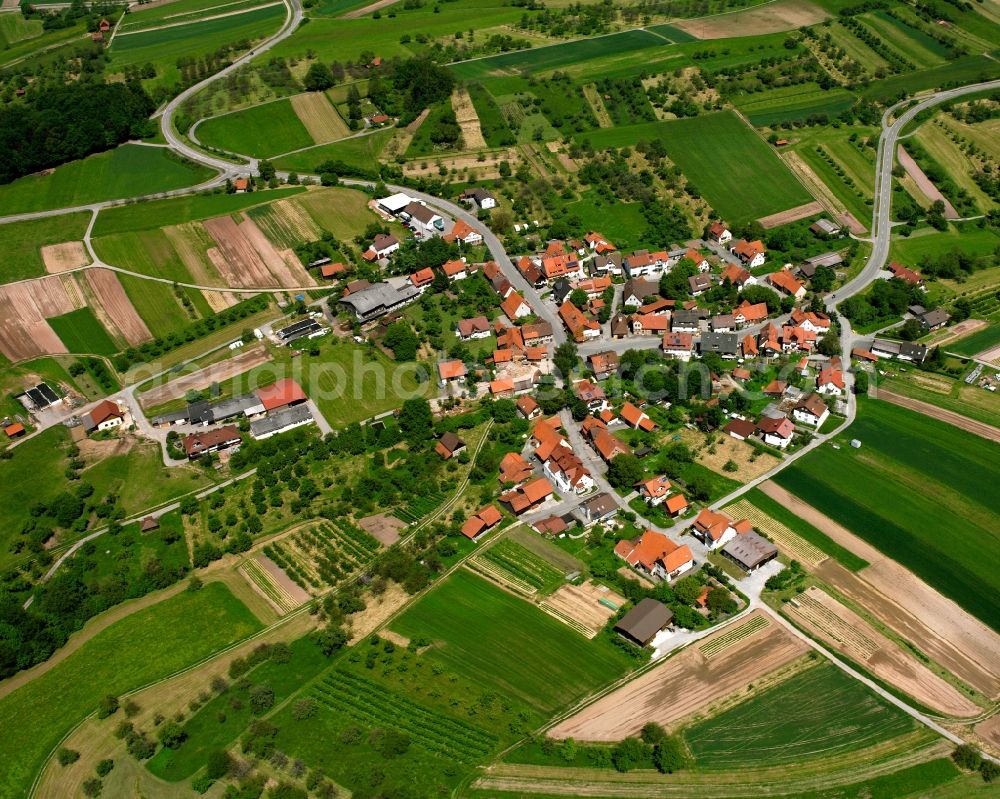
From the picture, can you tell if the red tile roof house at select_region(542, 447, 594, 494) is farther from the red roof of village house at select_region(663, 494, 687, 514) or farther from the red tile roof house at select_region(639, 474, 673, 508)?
the red roof of village house at select_region(663, 494, 687, 514)

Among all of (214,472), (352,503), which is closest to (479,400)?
(352,503)

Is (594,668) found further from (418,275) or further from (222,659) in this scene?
(418,275)

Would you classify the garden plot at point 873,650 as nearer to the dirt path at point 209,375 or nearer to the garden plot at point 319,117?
the dirt path at point 209,375

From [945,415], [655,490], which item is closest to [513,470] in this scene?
[655,490]

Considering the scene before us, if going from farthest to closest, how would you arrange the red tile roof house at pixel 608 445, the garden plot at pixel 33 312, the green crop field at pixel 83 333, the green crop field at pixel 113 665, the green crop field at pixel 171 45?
the green crop field at pixel 171 45 → the green crop field at pixel 83 333 → the garden plot at pixel 33 312 → the red tile roof house at pixel 608 445 → the green crop field at pixel 113 665

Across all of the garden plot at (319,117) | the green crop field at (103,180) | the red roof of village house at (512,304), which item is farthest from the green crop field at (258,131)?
the red roof of village house at (512,304)
